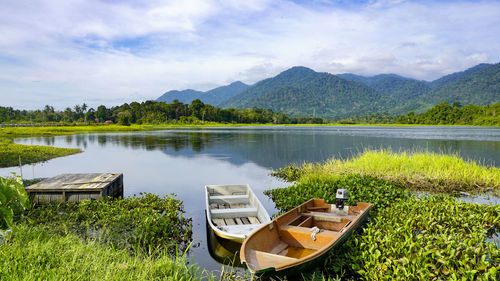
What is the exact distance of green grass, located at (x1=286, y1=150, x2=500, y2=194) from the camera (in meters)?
12.8

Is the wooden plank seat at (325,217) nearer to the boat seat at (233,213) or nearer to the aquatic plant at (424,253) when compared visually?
the aquatic plant at (424,253)

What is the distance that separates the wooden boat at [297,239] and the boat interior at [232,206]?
5.00ft

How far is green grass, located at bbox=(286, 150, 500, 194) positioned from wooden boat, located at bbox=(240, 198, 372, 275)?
6.20m

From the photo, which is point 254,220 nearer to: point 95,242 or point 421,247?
point 95,242

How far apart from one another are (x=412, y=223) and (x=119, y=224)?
689cm

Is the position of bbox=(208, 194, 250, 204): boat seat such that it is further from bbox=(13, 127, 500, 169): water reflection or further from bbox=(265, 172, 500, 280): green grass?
bbox=(13, 127, 500, 169): water reflection

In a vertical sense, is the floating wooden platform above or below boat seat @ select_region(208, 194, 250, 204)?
above

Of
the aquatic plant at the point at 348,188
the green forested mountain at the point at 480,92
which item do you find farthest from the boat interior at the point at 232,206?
the green forested mountain at the point at 480,92

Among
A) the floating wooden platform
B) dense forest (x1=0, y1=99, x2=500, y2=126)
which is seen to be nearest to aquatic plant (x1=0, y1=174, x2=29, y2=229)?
the floating wooden platform

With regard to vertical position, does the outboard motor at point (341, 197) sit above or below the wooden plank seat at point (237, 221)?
above

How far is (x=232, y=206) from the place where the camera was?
33.3 ft

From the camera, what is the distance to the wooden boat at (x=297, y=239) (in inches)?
190

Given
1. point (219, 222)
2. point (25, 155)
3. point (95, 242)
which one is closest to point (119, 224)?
point (95, 242)

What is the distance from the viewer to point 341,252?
6289 mm
